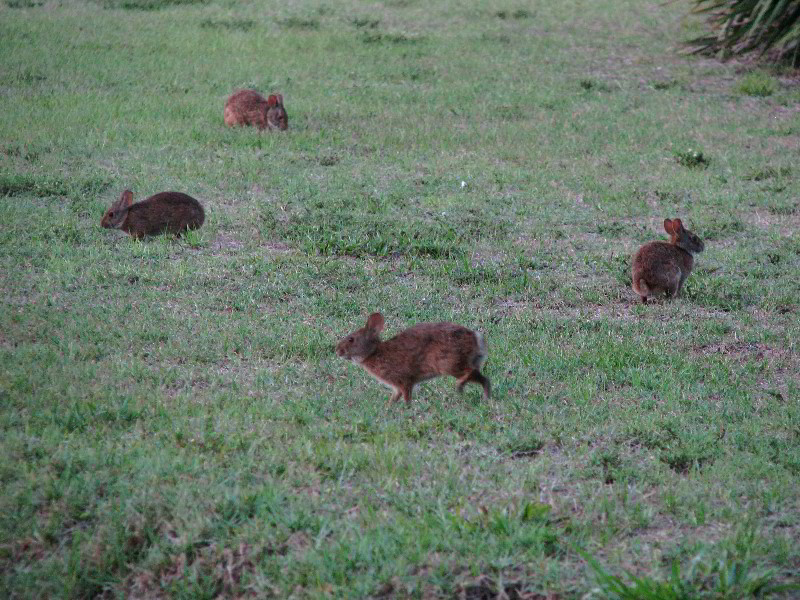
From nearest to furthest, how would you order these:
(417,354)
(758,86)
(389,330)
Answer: (417,354), (389,330), (758,86)

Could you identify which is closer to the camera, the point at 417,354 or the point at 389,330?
the point at 417,354

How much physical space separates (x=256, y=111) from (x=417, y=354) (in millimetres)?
7960

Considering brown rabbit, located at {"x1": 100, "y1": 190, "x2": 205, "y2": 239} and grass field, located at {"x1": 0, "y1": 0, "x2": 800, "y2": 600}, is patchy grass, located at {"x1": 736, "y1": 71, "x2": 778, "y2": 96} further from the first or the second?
brown rabbit, located at {"x1": 100, "y1": 190, "x2": 205, "y2": 239}

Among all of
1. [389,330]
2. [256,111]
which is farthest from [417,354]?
[256,111]

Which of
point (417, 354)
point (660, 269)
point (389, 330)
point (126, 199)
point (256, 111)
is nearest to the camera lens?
point (417, 354)

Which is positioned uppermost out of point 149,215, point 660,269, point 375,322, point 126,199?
point 375,322

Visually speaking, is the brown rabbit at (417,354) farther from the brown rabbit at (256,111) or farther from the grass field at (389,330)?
the brown rabbit at (256,111)

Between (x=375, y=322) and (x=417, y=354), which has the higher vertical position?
(x=375, y=322)

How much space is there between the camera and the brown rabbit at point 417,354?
6020 millimetres

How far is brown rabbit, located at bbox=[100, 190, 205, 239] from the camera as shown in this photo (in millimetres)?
9336

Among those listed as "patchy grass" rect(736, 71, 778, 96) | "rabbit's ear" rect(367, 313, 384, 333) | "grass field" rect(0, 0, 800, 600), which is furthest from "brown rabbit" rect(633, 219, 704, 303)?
"patchy grass" rect(736, 71, 778, 96)

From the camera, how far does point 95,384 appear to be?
238 inches

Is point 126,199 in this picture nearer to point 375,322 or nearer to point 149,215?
point 149,215

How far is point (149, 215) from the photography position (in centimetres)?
935
